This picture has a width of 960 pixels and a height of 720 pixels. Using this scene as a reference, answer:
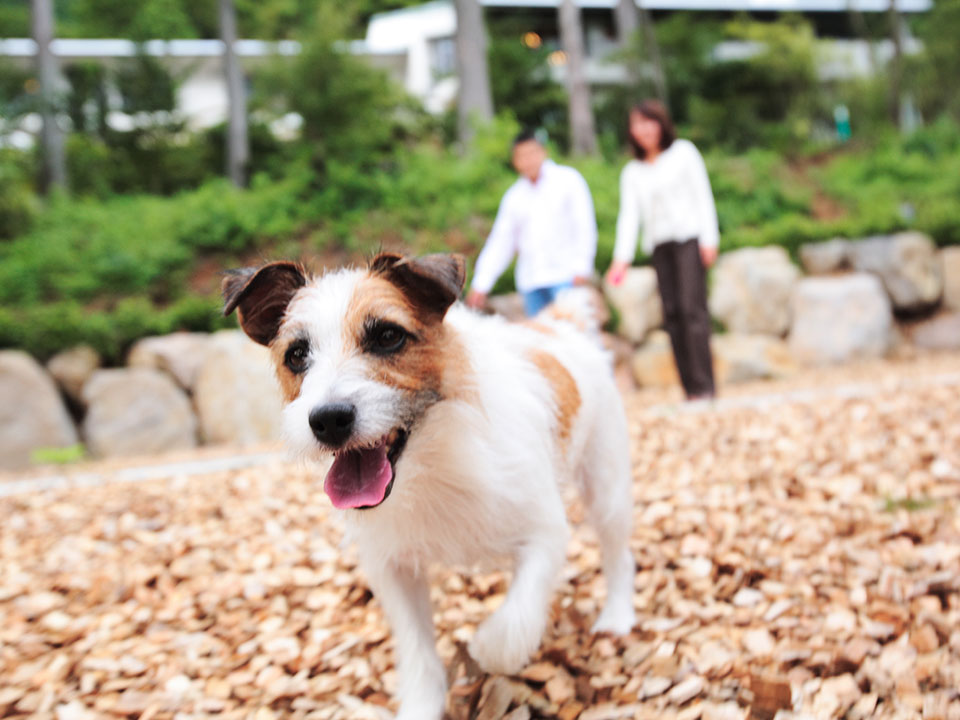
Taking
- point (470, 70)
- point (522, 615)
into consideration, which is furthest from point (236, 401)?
point (470, 70)

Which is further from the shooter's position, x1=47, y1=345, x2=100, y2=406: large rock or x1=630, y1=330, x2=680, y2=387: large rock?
x1=630, y1=330, x2=680, y2=387: large rock

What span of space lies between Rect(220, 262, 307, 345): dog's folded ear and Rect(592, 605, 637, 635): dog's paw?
1738 mm

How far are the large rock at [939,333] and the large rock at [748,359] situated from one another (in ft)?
8.60

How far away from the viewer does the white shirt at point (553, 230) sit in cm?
675

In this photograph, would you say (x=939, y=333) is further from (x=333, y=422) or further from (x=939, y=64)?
(x=939, y=64)

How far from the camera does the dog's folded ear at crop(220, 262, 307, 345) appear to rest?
101 inches

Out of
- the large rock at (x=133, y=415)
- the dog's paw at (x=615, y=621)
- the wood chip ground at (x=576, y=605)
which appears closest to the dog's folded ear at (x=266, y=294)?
the wood chip ground at (x=576, y=605)

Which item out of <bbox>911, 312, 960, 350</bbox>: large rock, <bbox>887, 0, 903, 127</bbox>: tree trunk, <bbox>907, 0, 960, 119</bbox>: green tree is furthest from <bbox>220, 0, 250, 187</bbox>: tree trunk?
<bbox>907, 0, 960, 119</bbox>: green tree

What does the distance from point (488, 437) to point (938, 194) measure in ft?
50.0

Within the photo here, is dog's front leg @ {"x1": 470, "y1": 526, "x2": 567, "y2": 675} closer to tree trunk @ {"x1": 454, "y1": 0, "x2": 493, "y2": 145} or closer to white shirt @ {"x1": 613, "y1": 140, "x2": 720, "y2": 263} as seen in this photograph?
white shirt @ {"x1": 613, "y1": 140, "x2": 720, "y2": 263}

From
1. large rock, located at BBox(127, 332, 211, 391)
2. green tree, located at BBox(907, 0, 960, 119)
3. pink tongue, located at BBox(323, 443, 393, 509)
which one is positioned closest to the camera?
pink tongue, located at BBox(323, 443, 393, 509)

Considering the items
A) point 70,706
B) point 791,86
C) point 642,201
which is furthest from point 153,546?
point 791,86

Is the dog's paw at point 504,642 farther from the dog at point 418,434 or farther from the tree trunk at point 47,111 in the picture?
the tree trunk at point 47,111

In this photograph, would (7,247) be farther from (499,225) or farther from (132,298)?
(499,225)
